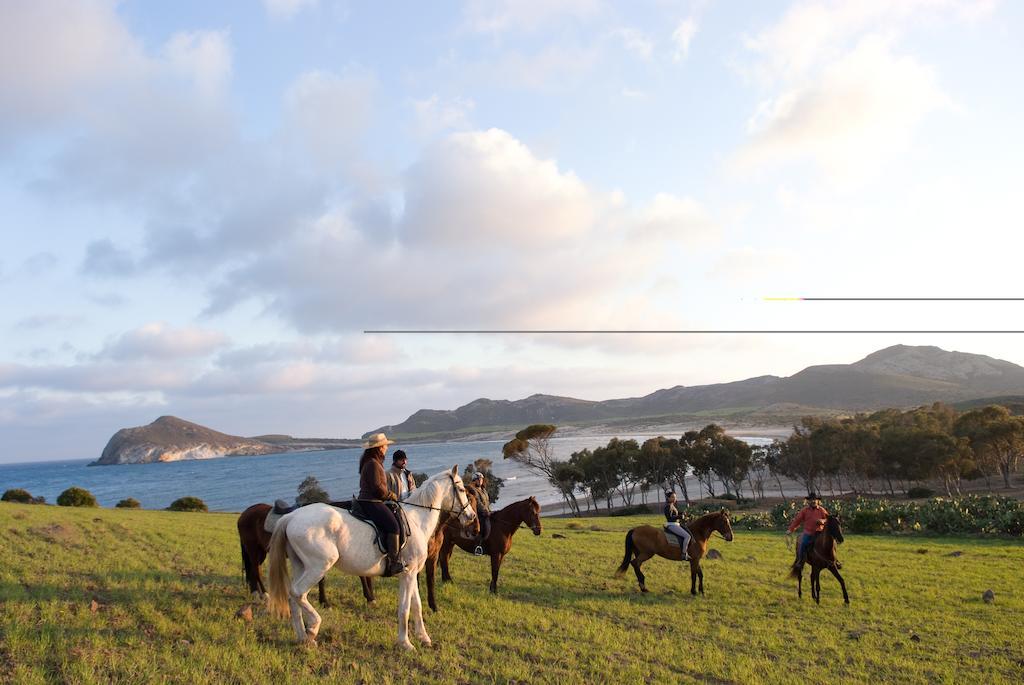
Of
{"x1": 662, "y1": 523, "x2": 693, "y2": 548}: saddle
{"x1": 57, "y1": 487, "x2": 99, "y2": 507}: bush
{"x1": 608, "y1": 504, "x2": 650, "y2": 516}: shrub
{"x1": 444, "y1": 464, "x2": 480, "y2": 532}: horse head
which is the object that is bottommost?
{"x1": 608, "y1": 504, "x2": 650, "y2": 516}: shrub

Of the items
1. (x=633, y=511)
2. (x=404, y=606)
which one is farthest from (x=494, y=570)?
(x=633, y=511)

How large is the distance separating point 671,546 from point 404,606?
7799 mm

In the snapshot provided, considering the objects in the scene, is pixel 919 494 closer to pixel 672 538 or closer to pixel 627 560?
pixel 672 538

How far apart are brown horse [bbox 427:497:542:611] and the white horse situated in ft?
11.1

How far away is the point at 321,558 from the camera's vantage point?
26.0ft

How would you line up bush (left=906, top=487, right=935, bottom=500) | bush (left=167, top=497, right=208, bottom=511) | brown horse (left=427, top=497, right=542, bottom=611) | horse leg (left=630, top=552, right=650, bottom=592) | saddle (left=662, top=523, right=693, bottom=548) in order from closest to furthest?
brown horse (left=427, top=497, right=542, bottom=611) < horse leg (left=630, top=552, right=650, bottom=592) < saddle (left=662, top=523, right=693, bottom=548) < bush (left=167, top=497, right=208, bottom=511) < bush (left=906, top=487, right=935, bottom=500)

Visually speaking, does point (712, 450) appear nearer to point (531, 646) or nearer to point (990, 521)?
point (990, 521)

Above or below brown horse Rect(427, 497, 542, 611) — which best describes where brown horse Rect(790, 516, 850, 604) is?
below

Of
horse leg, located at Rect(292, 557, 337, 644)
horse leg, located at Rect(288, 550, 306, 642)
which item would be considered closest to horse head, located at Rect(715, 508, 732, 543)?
horse leg, located at Rect(292, 557, 337, 644)

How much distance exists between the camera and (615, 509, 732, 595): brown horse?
1405 centimetres

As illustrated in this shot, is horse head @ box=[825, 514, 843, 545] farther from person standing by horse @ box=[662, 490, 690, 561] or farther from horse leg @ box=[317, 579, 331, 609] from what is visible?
horse leg @ box=[317, 579, 331, 609]

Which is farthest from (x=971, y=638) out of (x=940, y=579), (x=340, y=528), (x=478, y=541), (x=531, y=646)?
(x=340, y=528)

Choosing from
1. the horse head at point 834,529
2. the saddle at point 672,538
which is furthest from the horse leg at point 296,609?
the horse head at point 834,529

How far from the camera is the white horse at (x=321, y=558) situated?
7910 millimetres
